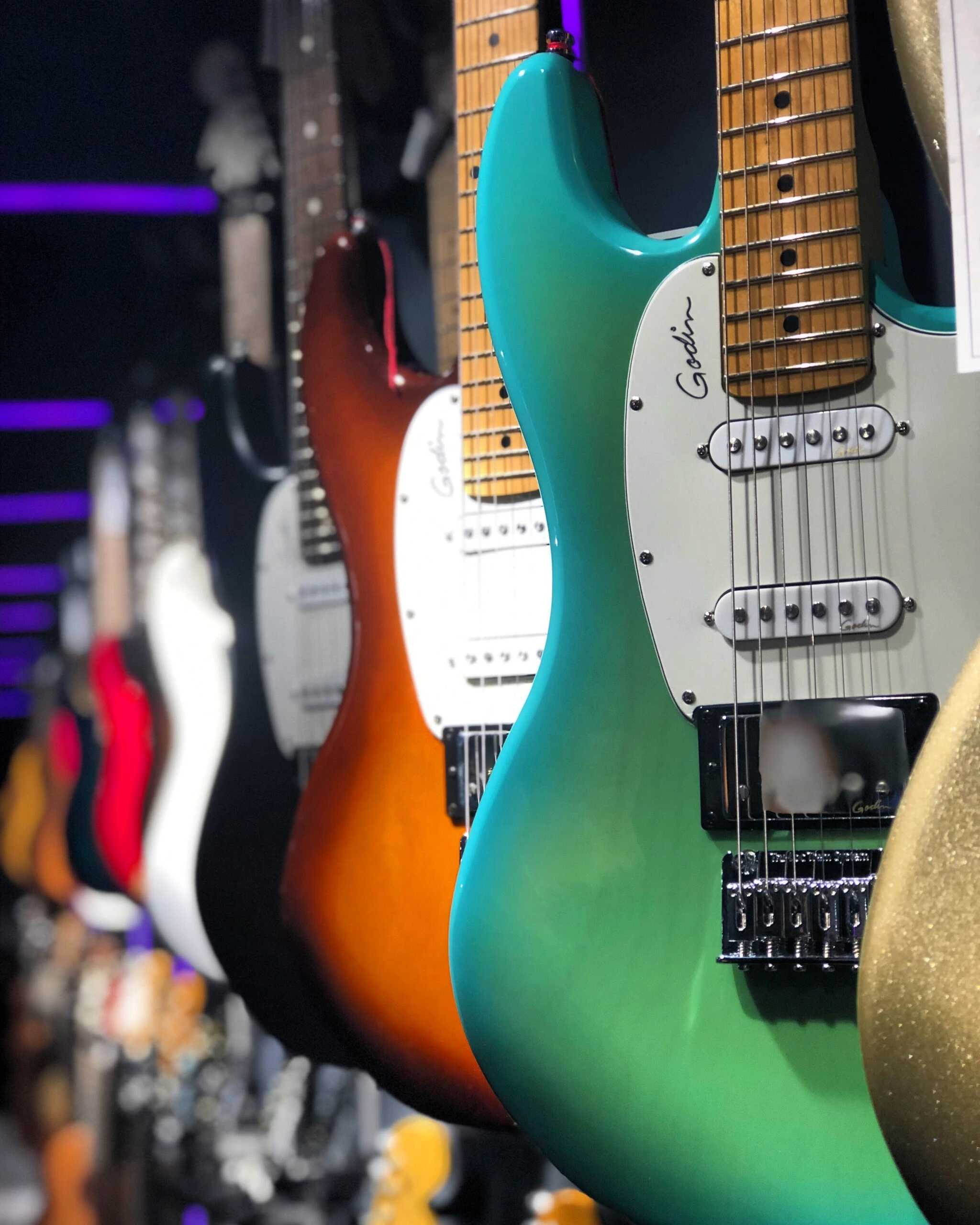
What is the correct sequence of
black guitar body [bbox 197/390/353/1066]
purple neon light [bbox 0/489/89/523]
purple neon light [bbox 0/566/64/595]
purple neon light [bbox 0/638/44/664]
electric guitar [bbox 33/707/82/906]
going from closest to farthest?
black guitar body [bbox 197/390/353/1066], purple neon light [bbox 0/489/89/523], electric guitar [bbox 33/707/82/906], purple neon light [bbox 0/566/64/595], purple neon light [bbox 0/638/44/664]

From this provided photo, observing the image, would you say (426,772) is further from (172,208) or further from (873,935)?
(172,208)

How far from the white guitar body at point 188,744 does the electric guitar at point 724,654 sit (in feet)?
2.49

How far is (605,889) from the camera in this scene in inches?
30.9

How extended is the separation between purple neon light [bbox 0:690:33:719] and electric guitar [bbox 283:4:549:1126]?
2.68 meters

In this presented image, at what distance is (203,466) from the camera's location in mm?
1640

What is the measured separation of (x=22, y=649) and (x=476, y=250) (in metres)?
2.83

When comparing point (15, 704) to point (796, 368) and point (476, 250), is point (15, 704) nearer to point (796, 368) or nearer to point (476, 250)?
point (476, 250)

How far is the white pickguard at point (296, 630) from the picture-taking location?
56.2 inches

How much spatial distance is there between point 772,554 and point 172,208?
4.89ft

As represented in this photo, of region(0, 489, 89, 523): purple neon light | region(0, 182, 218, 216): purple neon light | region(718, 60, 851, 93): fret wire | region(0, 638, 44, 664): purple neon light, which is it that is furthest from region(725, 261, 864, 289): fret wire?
region(0, 638, 44, 664): purple neon light

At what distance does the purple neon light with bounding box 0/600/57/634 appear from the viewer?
335 cm

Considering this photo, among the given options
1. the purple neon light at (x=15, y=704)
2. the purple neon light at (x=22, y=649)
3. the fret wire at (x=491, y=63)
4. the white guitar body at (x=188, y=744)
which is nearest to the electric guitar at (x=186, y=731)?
the white guitar body at (x=188, y=744)

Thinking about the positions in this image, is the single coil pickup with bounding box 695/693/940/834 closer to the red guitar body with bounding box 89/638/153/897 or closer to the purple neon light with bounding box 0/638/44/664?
the red guitar body with bounding box 89/638/153/897

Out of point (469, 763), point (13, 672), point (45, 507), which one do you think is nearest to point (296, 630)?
point (469, 763)
